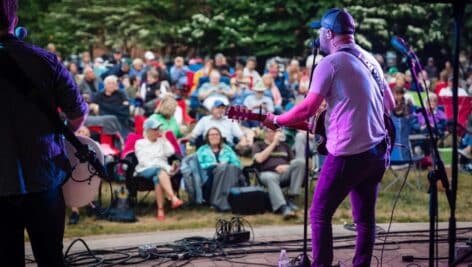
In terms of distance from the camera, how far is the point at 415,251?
5.52 metres

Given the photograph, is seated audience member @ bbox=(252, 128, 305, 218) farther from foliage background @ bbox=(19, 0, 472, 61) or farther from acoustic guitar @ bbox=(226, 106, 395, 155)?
foliage background @ bbox=(19, 0, 472, 61)

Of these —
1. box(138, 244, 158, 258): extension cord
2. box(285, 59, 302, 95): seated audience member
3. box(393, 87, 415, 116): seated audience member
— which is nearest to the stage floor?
box(138, 244, 158, 258): extension cord

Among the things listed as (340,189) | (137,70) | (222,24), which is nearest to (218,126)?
(340,189)

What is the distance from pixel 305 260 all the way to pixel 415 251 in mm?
1482

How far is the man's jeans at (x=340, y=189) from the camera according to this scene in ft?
13.0

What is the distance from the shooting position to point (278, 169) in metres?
8.16

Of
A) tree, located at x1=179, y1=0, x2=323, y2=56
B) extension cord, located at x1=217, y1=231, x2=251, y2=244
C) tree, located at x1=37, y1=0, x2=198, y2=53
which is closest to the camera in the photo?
extension cord, located at x1=217, y1=231, x2=251, y2=244

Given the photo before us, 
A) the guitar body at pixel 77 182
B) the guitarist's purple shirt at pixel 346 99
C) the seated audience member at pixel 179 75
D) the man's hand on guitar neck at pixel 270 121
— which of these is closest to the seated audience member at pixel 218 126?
the man's hand on guitar neck at pixel 270 121

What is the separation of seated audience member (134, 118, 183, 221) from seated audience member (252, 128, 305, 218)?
1067 mm

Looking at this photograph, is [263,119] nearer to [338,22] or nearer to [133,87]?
[338,22]

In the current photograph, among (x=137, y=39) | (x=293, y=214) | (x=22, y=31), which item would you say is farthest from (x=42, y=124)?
(x=137, y=39)

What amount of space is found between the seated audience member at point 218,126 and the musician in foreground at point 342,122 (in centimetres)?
469

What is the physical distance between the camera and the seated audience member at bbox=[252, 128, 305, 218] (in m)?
7.56

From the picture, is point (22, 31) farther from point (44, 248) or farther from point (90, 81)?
point (90, 81)
